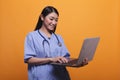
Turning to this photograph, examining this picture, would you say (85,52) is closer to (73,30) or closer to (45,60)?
(45,60)

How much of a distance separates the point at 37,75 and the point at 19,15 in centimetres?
97

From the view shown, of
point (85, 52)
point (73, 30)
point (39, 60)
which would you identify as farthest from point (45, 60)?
point (73, 30)

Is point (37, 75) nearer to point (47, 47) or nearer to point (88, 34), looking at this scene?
point (47, 47)

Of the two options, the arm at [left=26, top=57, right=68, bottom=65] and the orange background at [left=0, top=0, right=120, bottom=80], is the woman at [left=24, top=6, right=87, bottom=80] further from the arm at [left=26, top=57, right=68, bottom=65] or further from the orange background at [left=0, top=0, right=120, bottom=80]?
the orange background at [left=0, top=0, right=120, bottom=80]

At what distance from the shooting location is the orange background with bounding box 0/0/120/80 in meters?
2.61

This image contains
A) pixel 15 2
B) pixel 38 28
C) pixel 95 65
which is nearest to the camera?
pixel 38 28

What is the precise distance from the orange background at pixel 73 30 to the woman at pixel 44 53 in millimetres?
764

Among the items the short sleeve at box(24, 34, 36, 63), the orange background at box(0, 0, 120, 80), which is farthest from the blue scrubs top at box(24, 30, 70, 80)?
the orange background at box(0, 0, 120, 80)

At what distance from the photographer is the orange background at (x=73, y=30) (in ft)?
8.55

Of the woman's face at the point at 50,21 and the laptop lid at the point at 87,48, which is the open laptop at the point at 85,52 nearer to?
the laptop lid at the point at 87,48

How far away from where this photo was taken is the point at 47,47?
1.81 m

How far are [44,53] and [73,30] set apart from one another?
981 mm

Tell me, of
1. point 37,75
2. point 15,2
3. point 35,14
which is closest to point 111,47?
point 35,14

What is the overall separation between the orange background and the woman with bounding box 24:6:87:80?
30.1 inches
